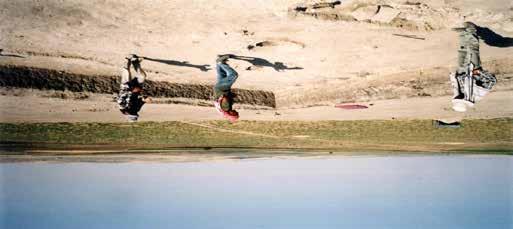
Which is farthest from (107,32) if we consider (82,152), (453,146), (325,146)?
(453,146)

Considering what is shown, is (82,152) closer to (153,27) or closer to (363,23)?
(153,27)

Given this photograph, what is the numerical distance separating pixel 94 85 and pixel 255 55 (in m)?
1.70

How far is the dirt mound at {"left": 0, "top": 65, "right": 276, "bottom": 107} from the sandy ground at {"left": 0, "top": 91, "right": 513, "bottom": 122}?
0.39ft

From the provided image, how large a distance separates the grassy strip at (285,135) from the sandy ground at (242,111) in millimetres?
81

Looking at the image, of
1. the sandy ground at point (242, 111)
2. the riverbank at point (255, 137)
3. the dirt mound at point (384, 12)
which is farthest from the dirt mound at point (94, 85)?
the dirt mound at point (384, 12)

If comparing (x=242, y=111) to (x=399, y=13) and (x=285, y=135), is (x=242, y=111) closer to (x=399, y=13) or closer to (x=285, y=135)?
(x=285, y=135)

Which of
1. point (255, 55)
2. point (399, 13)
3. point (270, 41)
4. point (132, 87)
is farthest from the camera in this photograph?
point (132, 87)

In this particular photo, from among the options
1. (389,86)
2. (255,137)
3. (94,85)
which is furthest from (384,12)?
(94,85)

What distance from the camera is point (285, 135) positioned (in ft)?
17.7

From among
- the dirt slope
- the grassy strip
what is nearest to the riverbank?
the grassy strip

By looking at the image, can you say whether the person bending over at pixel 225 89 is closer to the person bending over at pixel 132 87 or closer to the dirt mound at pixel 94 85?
the dirt mound at pixel 94 85

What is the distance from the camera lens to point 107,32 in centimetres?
460

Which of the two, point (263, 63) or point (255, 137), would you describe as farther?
point (255, 137)

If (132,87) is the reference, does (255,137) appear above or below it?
below
